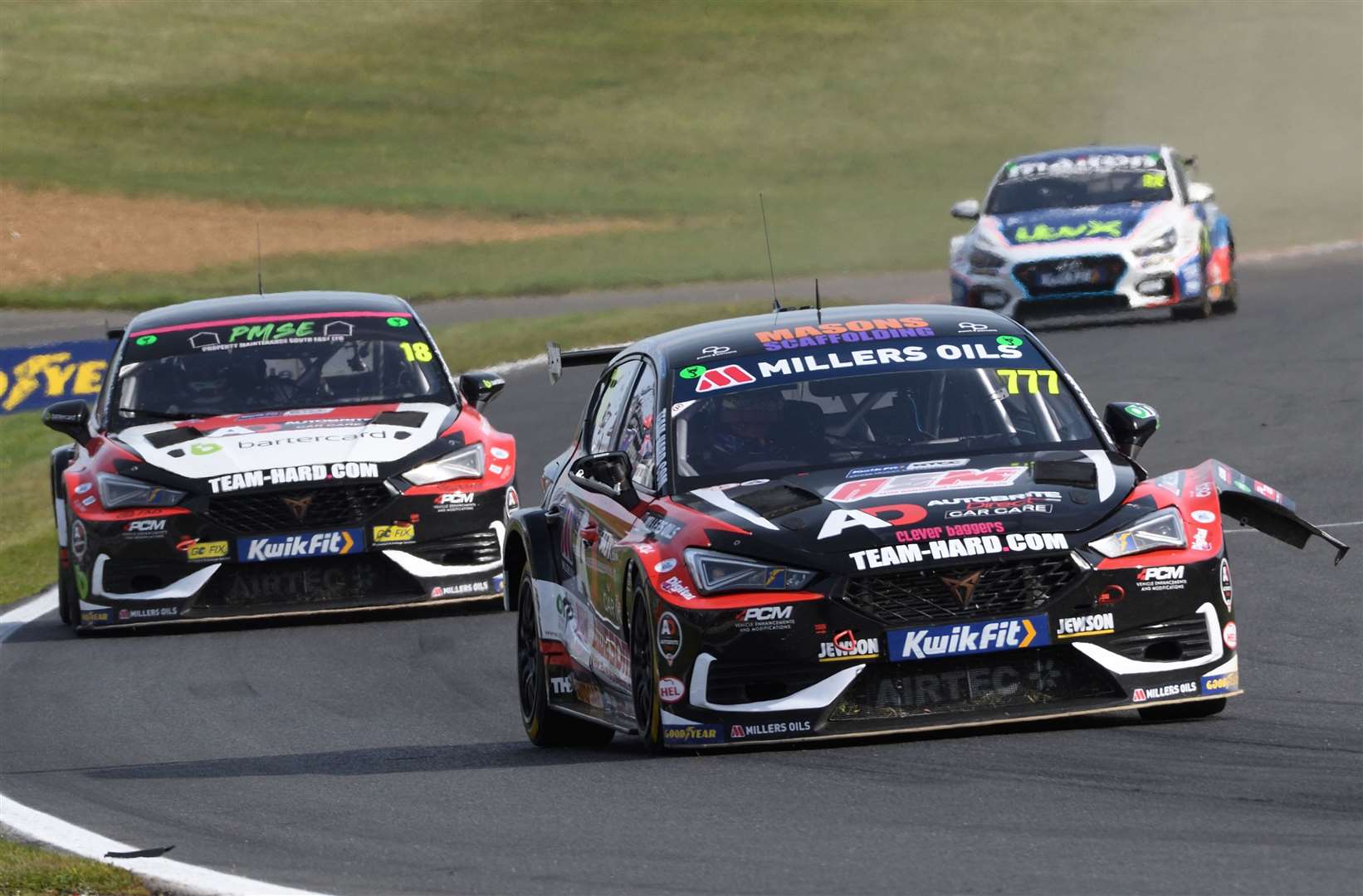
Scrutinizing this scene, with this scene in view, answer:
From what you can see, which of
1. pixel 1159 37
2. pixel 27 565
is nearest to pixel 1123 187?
pixel 27 565

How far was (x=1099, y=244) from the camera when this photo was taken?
23719 millimetres

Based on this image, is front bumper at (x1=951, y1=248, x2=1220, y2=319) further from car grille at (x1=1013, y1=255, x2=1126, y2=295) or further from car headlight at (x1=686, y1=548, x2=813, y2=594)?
car headlight at (x1=686, y1=548, x2=813, y2=594)

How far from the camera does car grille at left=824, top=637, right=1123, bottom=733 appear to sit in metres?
7.64


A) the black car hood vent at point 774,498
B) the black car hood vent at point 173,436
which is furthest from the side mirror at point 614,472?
the black car hood vent at point 173,436

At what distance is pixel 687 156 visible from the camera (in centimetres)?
5925

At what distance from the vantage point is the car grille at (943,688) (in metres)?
7.64

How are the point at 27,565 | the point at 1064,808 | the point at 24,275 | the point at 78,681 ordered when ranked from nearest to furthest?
1. the point at 1064,808
2. the point at 78,681
3. the point at 27,565
4. the point at 24,275

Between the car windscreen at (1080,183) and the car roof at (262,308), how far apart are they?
1155 cm

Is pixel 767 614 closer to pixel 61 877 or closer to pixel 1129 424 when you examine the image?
pixel 1129 424

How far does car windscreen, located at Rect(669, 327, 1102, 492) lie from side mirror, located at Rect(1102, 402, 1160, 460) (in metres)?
0.15

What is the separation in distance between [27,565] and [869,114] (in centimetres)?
4949

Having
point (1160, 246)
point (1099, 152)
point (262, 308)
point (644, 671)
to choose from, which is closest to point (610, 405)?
point (644, 671)

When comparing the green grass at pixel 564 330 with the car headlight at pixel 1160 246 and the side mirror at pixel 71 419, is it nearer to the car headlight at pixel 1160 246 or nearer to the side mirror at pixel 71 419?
the car headlight at pixel 1160 246

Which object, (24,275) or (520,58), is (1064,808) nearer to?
(24,275)
